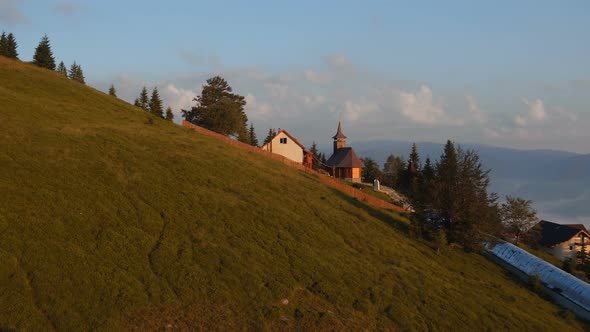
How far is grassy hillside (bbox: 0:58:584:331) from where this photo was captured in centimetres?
1870

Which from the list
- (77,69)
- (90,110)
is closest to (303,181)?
(90,110)

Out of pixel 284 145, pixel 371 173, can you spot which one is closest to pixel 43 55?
pixel 284 145

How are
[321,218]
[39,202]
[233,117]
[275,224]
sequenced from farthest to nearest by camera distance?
[233,117]
[321,218]
[275,224]
[39,202]

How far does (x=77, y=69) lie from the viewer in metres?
124

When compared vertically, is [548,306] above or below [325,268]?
below

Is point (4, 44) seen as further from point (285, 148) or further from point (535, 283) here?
point (535, 283)

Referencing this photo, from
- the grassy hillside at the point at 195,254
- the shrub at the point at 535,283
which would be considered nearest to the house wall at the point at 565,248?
the grassy hillside at the point at 195,254

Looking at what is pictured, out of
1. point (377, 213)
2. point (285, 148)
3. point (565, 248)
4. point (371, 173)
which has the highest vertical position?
point (285, 148)

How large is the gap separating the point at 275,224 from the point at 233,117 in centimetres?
4671

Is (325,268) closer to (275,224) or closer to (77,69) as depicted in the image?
(275,224)

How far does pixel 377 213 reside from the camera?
40844 mm

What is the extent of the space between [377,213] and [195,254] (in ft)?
72.7

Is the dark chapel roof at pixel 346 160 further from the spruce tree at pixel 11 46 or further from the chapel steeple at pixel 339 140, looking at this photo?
the spruce tree at pixel 11 46

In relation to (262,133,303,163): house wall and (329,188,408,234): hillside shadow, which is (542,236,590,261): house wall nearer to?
(329,188,408,234): hillside shadow
